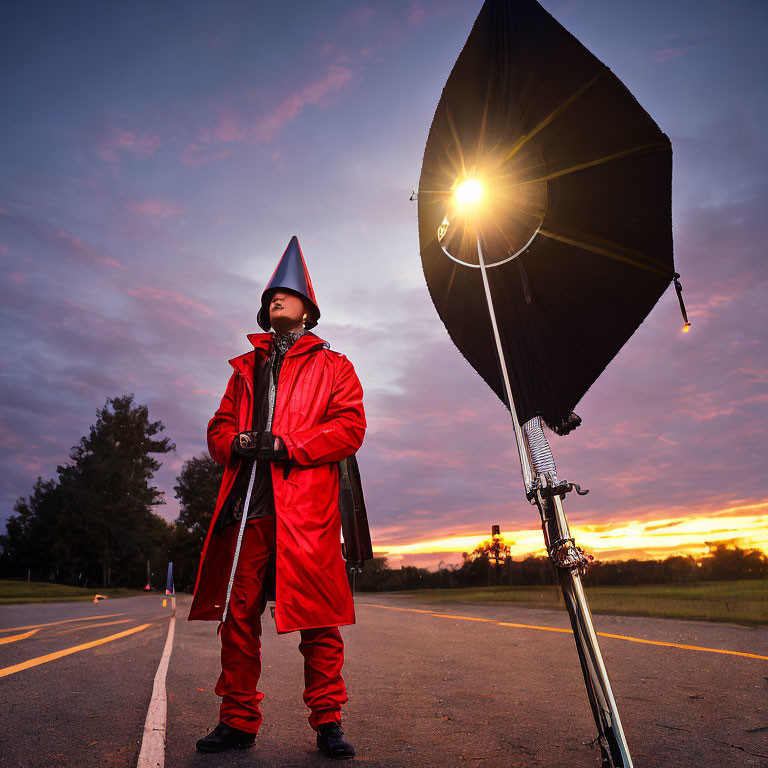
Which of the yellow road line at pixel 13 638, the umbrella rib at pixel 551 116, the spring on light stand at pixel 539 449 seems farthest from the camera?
the yellow road line at pixel 13 638

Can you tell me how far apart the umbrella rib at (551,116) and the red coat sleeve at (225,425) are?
1956 mm

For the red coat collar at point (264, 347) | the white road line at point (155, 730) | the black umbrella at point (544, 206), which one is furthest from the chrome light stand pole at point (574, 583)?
the white road line at point (155, 730)

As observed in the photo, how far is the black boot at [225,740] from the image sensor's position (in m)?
2.82

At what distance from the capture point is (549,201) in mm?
2857

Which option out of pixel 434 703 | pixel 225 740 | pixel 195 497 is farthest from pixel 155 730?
pixel 195 497

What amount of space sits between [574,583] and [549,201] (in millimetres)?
1776

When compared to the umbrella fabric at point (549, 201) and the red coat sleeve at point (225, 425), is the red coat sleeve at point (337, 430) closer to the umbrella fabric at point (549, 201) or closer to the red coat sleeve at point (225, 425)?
the red coat sleeve at point (225, 425)

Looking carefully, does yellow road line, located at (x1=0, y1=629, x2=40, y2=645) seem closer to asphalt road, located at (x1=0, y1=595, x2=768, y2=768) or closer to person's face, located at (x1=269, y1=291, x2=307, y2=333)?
asphalt road, located at (x1=0, y1=595, x2=768, y2=768)

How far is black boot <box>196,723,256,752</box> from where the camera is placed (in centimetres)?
282

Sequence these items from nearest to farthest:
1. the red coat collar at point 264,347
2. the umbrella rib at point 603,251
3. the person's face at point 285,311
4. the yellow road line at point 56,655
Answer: the umbrella rib at point 603,251
the red coat collar at point 264,347
the person's face at point 285,311
the yellow road line at point 56,655

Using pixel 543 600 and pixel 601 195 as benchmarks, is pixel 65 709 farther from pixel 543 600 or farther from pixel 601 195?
pixel 543 600

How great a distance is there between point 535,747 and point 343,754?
93 centimetres

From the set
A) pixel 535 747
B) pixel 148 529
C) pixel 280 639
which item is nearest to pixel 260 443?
pixel 535 747

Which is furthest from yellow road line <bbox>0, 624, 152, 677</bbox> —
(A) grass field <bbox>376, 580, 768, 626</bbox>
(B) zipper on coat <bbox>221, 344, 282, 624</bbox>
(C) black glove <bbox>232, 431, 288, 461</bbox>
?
A: (A) grass field <bbox>376, 580, 768, 626</bbox>
